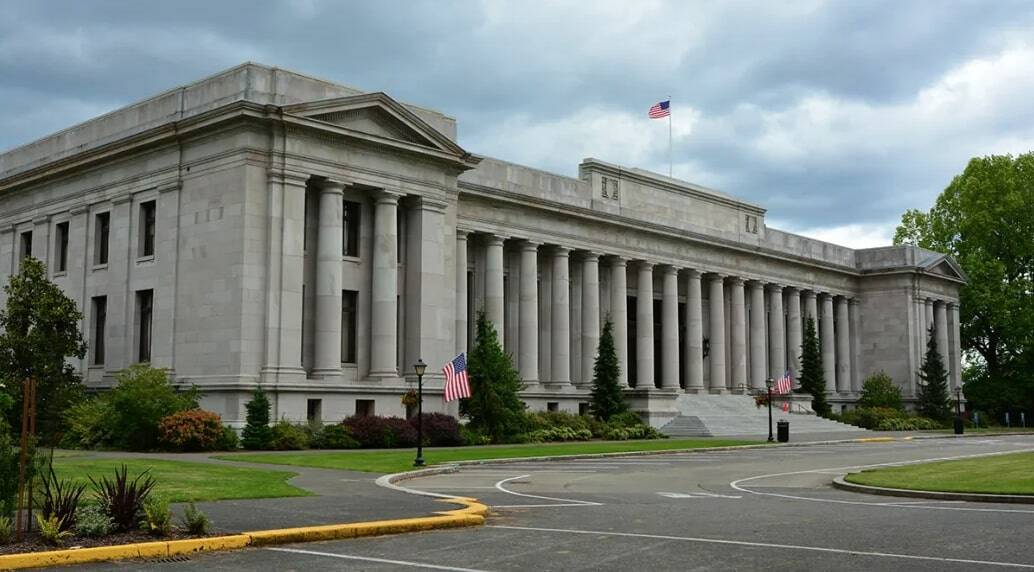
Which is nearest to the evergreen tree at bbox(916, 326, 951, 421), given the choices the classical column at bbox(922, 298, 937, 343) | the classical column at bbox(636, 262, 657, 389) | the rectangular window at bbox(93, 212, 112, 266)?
the classical column at bbox(922, 298, 937, 343)

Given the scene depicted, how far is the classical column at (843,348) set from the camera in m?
87.6

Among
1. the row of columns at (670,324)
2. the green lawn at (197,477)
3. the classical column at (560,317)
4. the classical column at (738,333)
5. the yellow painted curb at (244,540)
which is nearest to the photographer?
the yellow painted curb at (244,540)

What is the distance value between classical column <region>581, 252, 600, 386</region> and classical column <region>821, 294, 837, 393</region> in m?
28.5

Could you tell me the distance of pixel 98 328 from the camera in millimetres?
50938

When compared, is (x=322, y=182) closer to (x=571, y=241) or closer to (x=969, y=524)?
(x=571, y=241)

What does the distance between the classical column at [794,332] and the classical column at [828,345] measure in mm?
3680

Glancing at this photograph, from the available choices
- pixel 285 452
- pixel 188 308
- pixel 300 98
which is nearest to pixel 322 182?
pixel 300 98

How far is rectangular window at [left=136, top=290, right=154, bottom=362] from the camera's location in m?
47.9

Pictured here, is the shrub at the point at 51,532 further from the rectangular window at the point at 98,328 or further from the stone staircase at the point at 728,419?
the stone staircase at the point at 728,419

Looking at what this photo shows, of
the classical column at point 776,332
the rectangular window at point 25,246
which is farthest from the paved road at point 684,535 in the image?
the classical column at point 776,332

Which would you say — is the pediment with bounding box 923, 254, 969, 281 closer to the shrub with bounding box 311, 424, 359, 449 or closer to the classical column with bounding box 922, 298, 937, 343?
the classical column with bounding box 922, 298, 937, 343

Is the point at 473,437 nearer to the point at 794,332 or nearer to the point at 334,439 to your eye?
the point at 334,439

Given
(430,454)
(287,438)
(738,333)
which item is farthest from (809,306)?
(287,438)

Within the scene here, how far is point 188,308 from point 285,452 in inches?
376
